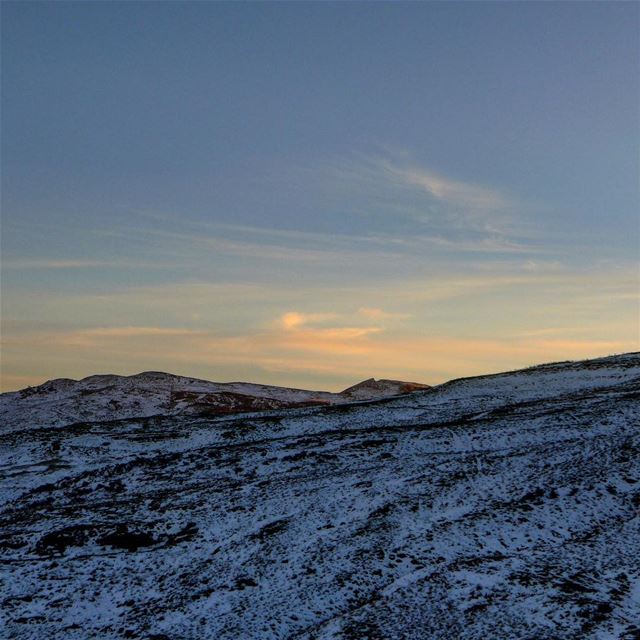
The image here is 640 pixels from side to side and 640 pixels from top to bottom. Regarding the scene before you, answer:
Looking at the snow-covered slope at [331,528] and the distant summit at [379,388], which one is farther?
the distant summit at [379,388]

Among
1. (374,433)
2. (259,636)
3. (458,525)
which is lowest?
(259,636)

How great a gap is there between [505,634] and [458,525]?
21.3ft

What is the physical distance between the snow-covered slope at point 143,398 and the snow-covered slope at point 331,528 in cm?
2875

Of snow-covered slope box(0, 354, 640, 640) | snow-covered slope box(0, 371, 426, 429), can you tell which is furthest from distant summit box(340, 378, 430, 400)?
snow-covered slope box(0, 354, 640, 640)

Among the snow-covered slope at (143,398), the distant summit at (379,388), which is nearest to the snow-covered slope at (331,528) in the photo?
the snow-covered slope at (143,398)

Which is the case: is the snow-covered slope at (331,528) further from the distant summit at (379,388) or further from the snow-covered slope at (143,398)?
the distant summit at (379,388)

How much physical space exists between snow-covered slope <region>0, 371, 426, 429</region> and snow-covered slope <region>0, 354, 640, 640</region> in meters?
28.7

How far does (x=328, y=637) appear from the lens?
16.5 meters

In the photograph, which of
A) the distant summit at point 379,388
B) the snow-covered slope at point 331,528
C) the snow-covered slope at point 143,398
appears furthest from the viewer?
the distant summit at point 379,388

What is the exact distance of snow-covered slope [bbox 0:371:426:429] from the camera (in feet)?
227

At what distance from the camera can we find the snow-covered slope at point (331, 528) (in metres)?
17.7

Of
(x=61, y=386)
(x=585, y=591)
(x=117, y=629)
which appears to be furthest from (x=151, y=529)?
(x=61, y=386)

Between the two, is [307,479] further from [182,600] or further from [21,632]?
[21,632]

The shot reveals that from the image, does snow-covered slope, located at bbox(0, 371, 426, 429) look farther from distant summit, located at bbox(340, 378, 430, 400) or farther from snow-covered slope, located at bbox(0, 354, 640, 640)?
snow-covered slope, located at bbox(0, 354, 640, 640)
